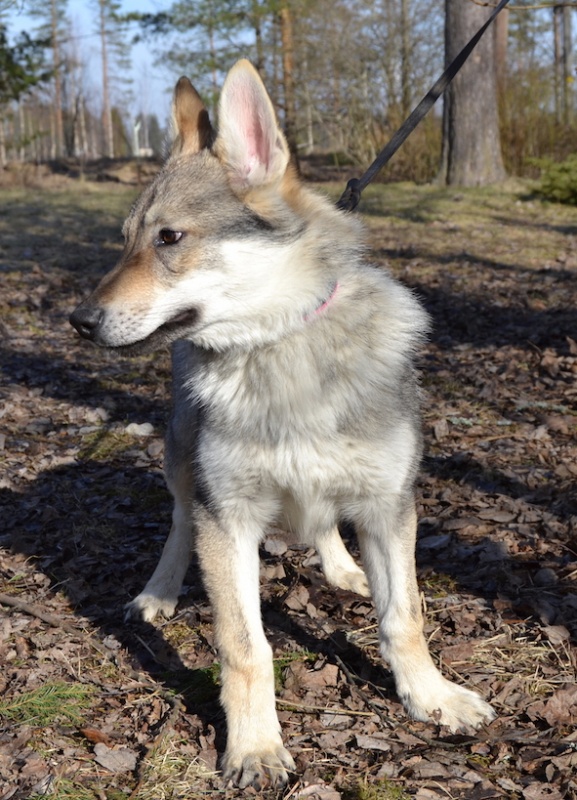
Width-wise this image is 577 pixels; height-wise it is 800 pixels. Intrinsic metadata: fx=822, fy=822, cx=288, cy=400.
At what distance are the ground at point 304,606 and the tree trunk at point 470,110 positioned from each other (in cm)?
871

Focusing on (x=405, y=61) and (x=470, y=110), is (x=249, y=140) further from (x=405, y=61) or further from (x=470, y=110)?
(x=405, y=61)

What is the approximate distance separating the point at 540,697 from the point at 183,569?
1.69 meters

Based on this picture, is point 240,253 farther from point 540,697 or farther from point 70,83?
point 70,83

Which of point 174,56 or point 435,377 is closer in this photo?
point 435,377

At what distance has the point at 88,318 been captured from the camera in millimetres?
2834

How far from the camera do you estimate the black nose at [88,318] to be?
9.30 feet

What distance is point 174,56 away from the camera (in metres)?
24.8

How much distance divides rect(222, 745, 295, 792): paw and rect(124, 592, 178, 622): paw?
3.57 ft

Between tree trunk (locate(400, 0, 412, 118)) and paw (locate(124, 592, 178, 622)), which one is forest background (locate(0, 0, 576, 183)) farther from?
paw (locate(124, 592, 178, 622))

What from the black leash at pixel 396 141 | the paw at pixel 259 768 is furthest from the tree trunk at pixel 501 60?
the paw at pixel 259 768

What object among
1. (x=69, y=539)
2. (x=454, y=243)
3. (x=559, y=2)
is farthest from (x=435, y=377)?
(x=454, y=243)

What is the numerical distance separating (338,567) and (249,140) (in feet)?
6.80

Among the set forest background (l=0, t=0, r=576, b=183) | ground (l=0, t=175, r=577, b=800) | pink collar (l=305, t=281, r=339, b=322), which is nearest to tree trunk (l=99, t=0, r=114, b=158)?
forest background (l=0, t=0, r=576, b=183)

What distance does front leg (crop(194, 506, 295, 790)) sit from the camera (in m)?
2.79
